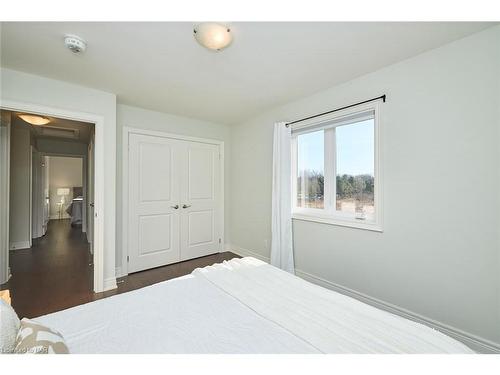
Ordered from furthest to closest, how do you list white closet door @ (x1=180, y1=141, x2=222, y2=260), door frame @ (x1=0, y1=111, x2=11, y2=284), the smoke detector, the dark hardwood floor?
white closet door @ (x1=180, y1=141, x2=222, y2=260), door frame @ (x1=0, y1=111, x2=11, y2=284), the dark hardwood floor, the smoke detector

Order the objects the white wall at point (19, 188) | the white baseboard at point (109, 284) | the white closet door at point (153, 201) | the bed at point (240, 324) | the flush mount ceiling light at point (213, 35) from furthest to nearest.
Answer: the white wall at point (19, 188) < the white closet door at point (153, 201) < the white baseboard at point (109, 284) < the flush mount ceiling light at point (213, 35) < the bed at point (240, 324)

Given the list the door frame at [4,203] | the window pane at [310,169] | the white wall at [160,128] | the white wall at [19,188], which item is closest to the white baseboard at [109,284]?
the white wall at [160,128]

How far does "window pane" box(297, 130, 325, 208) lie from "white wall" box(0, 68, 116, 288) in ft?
7.91

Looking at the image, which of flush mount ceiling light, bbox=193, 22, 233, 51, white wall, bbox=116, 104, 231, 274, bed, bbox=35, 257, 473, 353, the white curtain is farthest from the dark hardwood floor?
flush mount ceiling light, bbox=193, 22, 233, 51

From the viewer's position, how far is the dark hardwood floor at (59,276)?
235cm

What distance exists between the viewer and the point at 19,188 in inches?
165

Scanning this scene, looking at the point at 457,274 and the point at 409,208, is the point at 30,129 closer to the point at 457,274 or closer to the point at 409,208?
the point at 409,208

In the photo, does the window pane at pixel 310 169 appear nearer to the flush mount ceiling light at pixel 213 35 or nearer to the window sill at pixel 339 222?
the window sill at pixel 339 222

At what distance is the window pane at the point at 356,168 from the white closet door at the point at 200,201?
7.20 ft

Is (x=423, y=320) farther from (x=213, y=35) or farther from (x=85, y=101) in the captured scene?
(x=85, y=101)

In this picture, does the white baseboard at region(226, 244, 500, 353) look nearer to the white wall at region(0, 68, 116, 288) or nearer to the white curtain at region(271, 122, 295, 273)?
the white curtain at region(271, 122, 295, 273)

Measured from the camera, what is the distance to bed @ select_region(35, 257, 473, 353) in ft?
3.08

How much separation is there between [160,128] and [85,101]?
105 centimetres

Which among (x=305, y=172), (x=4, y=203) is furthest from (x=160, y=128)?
(x=305, y=172)
